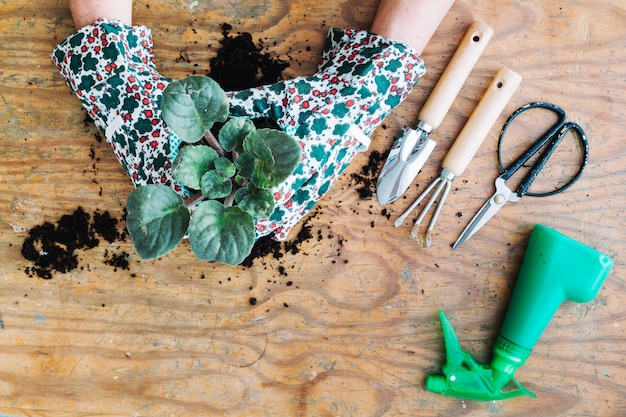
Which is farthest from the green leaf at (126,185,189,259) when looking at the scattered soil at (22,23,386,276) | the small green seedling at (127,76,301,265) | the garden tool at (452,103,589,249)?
the garden tool at (452,103,589,249)

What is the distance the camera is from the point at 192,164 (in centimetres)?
58

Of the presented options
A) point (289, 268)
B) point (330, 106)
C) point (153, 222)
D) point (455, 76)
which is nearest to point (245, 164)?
point (153, 222)

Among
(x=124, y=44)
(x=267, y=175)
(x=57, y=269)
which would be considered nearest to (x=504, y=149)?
(x=267, y=175)

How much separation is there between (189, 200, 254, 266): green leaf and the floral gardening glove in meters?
0.15

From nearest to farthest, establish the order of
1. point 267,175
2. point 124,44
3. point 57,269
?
1. point 267,175
2. point 124,44
3. point 57,269

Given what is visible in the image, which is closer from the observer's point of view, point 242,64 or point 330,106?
point 330,106

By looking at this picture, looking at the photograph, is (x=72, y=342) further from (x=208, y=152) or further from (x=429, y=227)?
(x=429, y=227)

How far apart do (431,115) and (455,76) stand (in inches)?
3.5

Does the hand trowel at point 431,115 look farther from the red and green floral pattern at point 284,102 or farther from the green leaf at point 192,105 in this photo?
the green leaf at point 192,105

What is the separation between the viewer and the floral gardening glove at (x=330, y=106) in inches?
29.5

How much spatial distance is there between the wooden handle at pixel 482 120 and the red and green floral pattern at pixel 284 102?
0.53ft

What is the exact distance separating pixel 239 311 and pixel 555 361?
2.14ft

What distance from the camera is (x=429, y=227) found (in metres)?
0.95

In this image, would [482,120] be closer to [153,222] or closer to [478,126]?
[478,126]
